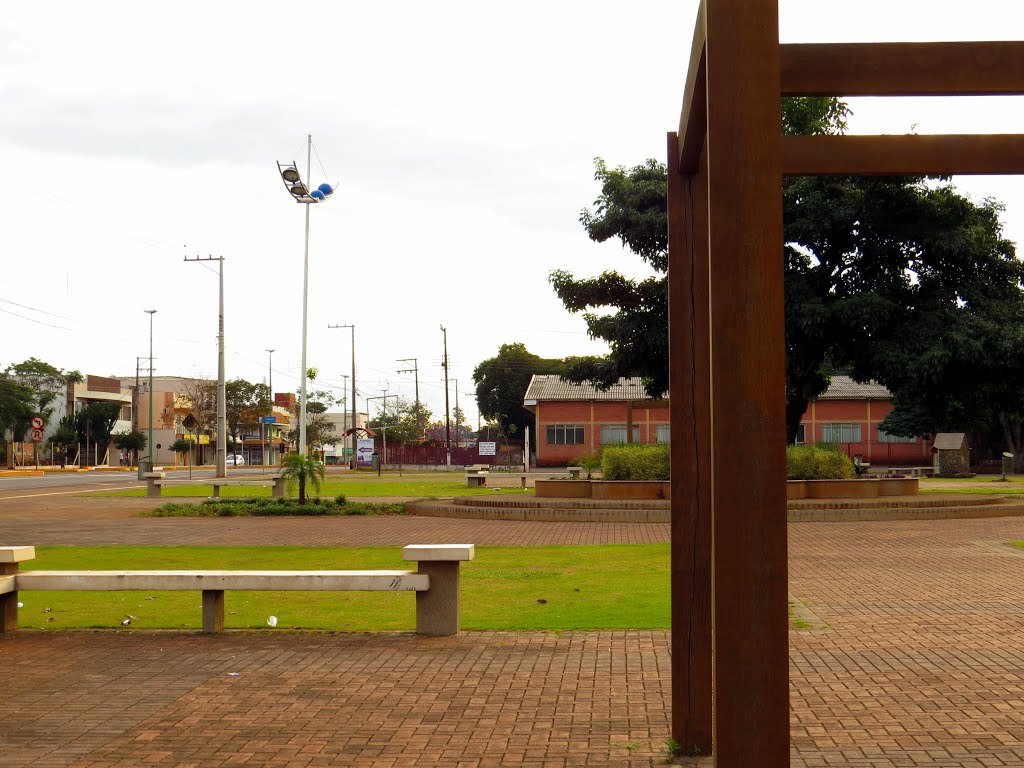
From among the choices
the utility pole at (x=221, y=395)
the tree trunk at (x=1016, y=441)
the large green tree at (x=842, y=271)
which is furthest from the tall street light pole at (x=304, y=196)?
the tree trunk at (x=1016, y=441)

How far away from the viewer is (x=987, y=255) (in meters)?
22.6

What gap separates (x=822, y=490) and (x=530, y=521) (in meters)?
6.33

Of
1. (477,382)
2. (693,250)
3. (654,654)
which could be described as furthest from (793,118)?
(477,382)

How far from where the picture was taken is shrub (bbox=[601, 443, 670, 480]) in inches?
870

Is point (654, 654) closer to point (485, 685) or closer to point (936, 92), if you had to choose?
point (485, 685)

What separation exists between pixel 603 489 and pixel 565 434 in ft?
135

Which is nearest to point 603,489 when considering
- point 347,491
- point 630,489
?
point 630,489

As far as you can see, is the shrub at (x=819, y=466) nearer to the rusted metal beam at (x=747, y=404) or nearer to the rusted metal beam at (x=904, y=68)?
the rusted metal beam at (x=904, y=68)

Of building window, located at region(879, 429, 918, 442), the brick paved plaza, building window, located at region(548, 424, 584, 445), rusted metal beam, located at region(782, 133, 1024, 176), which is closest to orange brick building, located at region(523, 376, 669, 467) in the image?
building window, located at region(548, 424, 584, 445)

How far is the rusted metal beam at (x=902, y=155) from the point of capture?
11.9 ft

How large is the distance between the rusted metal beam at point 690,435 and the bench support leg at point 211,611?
4.22 metres

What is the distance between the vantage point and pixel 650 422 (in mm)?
59125

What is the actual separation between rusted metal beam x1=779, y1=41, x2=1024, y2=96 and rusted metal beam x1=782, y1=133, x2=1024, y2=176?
18.1 inches

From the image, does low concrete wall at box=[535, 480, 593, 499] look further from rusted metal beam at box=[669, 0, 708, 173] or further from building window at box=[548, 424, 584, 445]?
building window at box=[548, 424, 584, 445]
